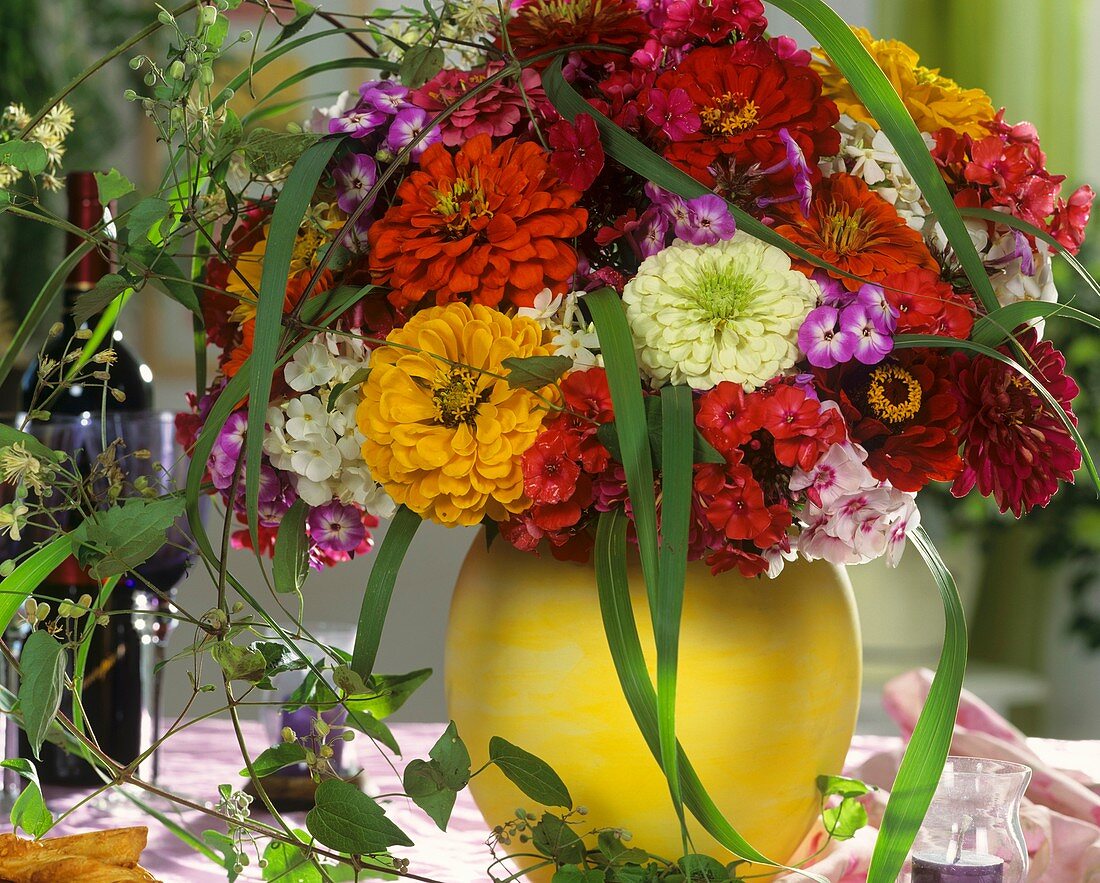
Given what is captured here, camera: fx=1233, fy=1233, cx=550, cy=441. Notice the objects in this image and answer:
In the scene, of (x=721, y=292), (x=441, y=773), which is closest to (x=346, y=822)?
(x=441, y=773)

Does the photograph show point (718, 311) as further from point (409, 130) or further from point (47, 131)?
point (47, 131)

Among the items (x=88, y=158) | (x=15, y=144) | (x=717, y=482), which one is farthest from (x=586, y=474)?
(x=88, y=158)

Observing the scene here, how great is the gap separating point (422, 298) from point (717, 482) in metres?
0.15

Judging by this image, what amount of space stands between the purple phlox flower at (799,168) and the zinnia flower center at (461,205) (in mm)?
118

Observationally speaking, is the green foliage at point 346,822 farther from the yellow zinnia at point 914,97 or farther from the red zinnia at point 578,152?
the yellow zinnia at point 914,97

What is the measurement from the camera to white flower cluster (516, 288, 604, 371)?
0.49 metres

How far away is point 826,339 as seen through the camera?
1.51 feet

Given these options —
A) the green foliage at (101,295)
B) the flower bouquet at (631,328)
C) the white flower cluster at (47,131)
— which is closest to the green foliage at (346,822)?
the flower bouquet at (631,328)

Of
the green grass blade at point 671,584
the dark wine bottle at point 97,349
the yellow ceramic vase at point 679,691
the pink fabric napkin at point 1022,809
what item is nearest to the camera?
the green grass blade at point 671,584

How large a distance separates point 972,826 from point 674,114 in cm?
33

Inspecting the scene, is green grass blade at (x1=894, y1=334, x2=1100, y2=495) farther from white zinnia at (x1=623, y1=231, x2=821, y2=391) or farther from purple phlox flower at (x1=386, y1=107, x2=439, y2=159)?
purple phlox flower at (x1=386, y1=107, x2=439, y2=159)

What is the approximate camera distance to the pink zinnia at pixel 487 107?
0.51 metres

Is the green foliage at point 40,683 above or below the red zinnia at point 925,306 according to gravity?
below

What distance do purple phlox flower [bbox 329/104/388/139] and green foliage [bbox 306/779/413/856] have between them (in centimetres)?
27
